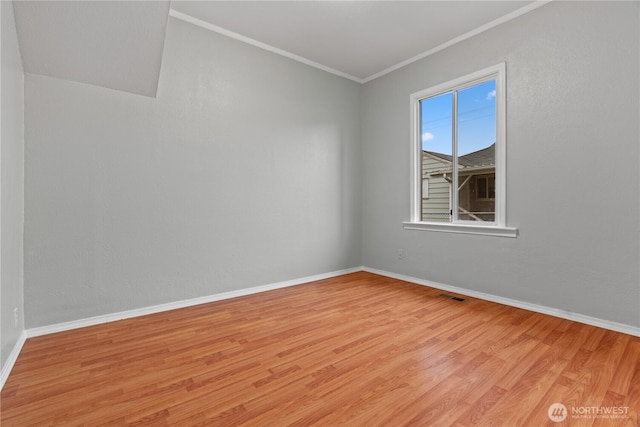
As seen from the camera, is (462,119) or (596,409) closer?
(596,409)

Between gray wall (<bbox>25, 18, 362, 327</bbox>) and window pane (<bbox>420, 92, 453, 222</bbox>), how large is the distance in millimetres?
1155

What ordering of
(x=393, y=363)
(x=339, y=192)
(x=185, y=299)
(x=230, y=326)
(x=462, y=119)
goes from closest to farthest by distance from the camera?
(x=393, y=363) → (x=230, y=326) → (x=185, y=299) → (x=462, y=119) → (x=339, y=192)

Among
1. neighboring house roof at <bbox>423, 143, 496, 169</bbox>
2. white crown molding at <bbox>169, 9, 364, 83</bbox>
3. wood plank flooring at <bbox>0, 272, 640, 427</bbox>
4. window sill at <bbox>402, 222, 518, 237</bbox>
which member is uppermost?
white crown molding at <bbox>169, 9, 364, 83</bbox>

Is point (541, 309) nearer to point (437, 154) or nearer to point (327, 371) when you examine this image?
point (437, 154)

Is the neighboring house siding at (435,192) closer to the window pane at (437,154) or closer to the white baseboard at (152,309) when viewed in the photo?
the window pane at (437,154)

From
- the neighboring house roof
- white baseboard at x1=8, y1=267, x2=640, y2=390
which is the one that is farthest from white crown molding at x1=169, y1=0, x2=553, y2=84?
white baseboard at x1=8, y1=267, x2=640, y2=390

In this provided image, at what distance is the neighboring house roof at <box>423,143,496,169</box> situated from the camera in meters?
3.30

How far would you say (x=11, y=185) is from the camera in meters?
1.98

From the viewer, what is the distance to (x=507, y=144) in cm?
307

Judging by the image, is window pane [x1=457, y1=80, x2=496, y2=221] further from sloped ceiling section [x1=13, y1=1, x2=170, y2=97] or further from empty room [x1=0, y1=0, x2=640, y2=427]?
sloped ceiling section [x1=13, y1=1, x2=170, y2=97]

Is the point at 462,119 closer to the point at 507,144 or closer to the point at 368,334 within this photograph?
the point at 507,144

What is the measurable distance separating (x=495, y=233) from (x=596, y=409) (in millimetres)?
1889

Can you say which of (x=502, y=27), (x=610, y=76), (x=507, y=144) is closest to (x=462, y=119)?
(x=507, y=144)

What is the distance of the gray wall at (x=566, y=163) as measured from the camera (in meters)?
2.40
